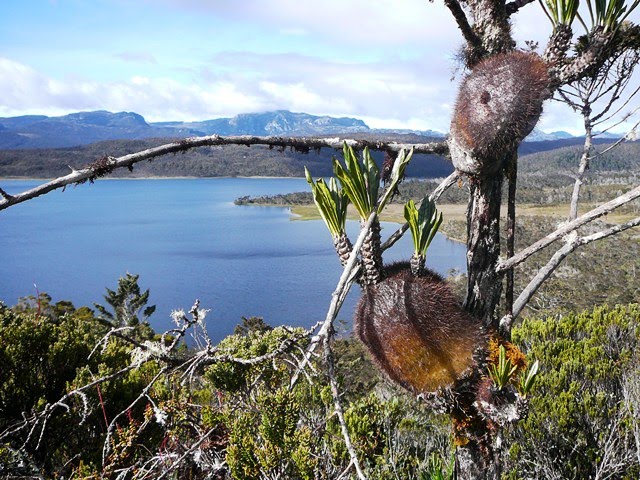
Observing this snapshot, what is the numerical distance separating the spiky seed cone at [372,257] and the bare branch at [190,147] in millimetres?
240

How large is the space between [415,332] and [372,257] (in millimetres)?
207

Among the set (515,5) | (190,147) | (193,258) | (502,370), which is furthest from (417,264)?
(193,258)

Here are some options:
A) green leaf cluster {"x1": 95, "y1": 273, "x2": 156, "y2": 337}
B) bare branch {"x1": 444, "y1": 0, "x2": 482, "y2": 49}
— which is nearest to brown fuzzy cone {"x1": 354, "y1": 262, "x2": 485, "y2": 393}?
bare branch {"x1": 444, "y1": 0, "x2": 482, "y2": 49}

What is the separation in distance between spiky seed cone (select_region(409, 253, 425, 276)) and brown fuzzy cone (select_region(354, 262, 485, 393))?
0.02 meters

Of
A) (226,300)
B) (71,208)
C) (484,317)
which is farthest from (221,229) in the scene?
(484,317)

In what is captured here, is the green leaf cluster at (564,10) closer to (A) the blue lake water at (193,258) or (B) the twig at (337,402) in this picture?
(B) the twig at (337,402)

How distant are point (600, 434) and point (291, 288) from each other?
3582 centimetres

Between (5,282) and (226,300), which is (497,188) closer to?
(226,300)

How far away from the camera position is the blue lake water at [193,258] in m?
37.4

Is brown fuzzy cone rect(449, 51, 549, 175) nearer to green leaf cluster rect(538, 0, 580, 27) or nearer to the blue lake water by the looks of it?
green leaf cluster rect(538, 0, 580, 27)

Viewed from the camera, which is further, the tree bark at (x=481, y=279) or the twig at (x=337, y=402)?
the tree bark at (x=481, y=279)

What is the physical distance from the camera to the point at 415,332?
3.95 ft

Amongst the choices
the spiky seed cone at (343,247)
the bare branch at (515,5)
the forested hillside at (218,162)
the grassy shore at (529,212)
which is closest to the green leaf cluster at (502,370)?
the spiky seed cone at (343,247)

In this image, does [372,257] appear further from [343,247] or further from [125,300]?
[125,300]
